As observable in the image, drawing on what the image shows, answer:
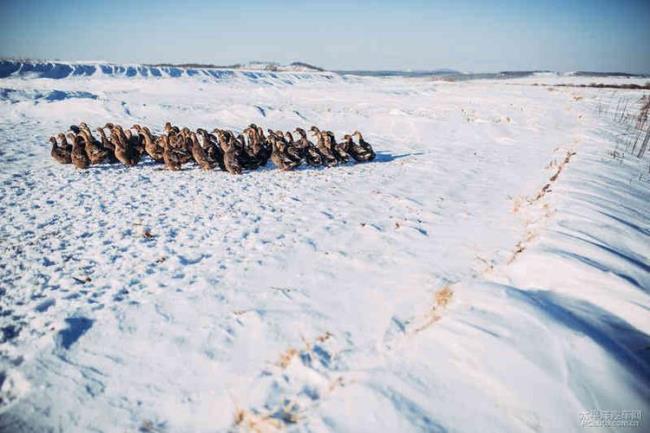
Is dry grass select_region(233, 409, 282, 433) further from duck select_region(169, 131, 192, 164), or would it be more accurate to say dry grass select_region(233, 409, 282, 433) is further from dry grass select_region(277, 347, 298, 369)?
duck select_region(169, 131, 192, 164)

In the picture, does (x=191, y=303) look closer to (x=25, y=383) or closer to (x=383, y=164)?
(x=25, y=383)

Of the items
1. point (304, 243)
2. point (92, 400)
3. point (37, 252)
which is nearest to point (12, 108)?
point (37, 252)

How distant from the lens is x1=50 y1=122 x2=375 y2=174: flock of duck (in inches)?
330

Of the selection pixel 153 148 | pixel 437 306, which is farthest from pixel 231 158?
pixel 437 306

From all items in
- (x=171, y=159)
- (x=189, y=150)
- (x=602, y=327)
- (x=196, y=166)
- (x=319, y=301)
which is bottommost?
(x=196, y=166)

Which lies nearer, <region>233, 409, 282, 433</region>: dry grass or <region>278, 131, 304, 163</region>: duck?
<region>233, 409, 282, 433</region>: dry grass

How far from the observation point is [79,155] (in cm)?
806

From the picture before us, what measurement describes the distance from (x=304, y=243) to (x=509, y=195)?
453cm

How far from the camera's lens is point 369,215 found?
6344 mm

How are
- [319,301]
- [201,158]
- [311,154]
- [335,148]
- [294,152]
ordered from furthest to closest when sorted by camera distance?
[335,148], [311,154], [294,152], [201,158], [319,301]

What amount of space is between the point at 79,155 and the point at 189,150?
217 centimetres

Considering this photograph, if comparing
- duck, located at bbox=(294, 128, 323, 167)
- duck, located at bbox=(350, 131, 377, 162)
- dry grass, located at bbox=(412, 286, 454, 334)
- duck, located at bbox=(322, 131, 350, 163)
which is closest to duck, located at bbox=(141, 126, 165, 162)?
duck, located at bbox=(294, 128, 323, 167)

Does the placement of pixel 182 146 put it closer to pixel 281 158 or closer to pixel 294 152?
pixel 281 158

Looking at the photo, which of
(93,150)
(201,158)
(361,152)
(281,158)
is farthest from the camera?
(361,152)
